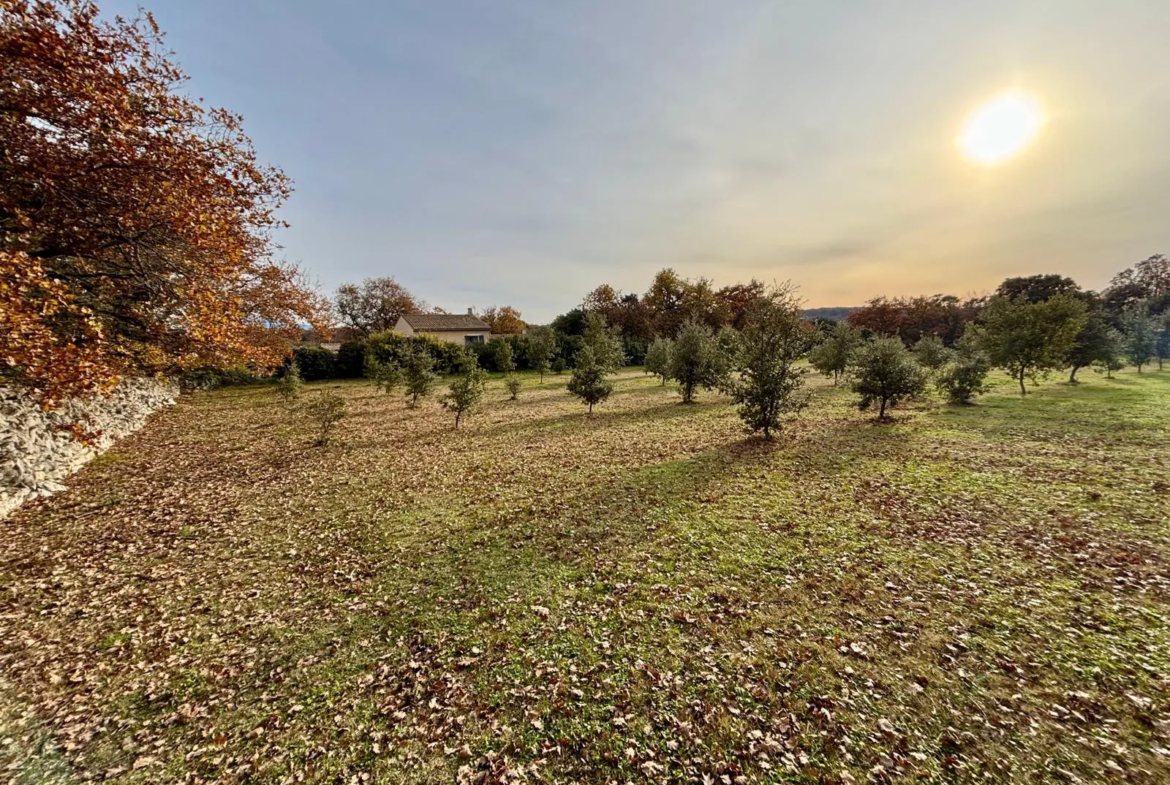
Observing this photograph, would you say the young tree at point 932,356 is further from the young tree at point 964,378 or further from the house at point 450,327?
the house at point 450,327

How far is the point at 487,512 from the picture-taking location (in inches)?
358

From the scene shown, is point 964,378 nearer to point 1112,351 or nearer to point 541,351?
point 1112,351

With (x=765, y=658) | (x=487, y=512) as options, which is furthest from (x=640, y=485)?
(x=765, y=658)

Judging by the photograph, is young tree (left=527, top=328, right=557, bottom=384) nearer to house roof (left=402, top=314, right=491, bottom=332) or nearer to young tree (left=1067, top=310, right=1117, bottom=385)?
house roof (left=402, top=314, right=491, bottom=332)

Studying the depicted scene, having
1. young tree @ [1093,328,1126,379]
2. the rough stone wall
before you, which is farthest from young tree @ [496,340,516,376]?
young tree @ [1093,328,1126,379]

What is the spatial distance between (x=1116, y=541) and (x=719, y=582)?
7097 millimetres

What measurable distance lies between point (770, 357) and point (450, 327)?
151 ft

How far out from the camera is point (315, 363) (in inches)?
1373

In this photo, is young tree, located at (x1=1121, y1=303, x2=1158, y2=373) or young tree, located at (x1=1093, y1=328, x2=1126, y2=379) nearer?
young tree, located at (x1=1093, y1=328, x2=1126, y2=379)

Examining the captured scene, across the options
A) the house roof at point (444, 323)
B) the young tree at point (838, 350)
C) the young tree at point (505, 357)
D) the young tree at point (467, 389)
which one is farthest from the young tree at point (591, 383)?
the house roof at point (444, 323)

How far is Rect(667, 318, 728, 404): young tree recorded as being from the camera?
21.3 metres

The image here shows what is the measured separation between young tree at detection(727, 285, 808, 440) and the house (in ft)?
136

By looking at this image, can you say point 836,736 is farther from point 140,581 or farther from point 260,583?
point 140,581

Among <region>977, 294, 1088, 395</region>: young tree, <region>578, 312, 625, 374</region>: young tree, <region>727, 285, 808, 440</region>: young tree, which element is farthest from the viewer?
<region>578, 312, 625, 374</region>: young tree
